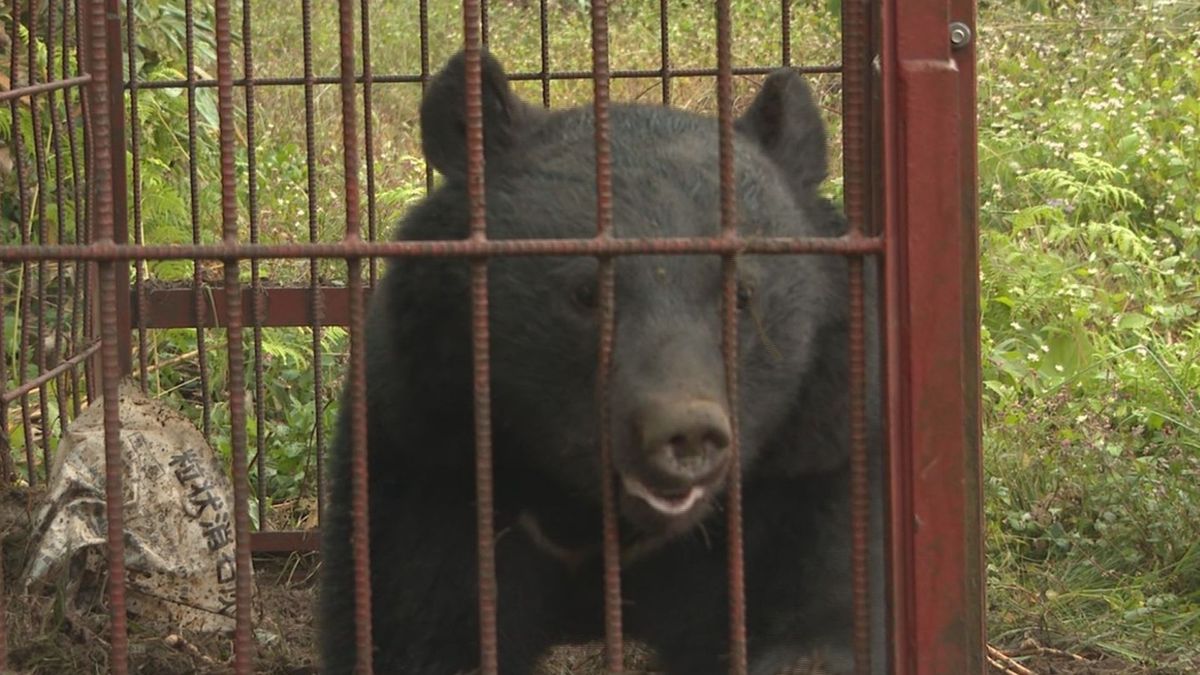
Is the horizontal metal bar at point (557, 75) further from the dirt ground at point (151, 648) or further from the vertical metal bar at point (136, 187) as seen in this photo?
the dirt ground at point (151, 648)

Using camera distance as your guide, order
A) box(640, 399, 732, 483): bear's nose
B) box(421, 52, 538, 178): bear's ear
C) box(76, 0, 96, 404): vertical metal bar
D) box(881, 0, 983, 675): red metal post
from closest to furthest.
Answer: box(640, 399, 732, 483): bear's nose
box(881, 0, 983, 675): red metal post
box(421, 52, 538, 178): bear's ear
box(76, 0, 96, 404): vertical metal bar

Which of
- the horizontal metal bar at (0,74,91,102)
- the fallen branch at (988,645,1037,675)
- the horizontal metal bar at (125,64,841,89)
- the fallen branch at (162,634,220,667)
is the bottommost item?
the fallen branch at (988,645,1037,675)

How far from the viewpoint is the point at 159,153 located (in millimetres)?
7293

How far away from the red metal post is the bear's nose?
1.07 ft

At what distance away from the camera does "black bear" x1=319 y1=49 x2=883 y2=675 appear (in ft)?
9.80

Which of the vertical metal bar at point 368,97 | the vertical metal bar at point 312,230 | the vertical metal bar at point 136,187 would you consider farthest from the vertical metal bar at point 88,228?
Answer: the vertical metal bar at point 368,97

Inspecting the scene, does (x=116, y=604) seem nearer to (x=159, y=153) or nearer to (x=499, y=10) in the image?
(x=159, y=153)

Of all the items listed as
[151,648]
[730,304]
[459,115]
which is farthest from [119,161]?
[730,304]

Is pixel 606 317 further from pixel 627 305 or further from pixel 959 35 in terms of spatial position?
pixel 959 35

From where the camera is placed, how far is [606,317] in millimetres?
2678

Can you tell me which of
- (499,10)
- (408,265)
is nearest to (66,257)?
(408,265)

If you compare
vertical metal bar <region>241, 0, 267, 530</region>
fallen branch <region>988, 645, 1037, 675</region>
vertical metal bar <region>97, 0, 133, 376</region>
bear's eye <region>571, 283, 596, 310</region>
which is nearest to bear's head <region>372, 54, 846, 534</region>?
bear's eye <region>571, 283, 596, 310</region>

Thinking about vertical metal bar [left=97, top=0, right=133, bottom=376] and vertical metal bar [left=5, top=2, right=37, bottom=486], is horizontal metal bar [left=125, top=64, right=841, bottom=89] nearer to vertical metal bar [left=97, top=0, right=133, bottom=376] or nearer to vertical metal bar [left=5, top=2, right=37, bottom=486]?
vertical metal bar [left=97, top=0, right=133, bottom=376]

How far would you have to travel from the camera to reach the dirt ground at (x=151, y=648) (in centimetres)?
403
